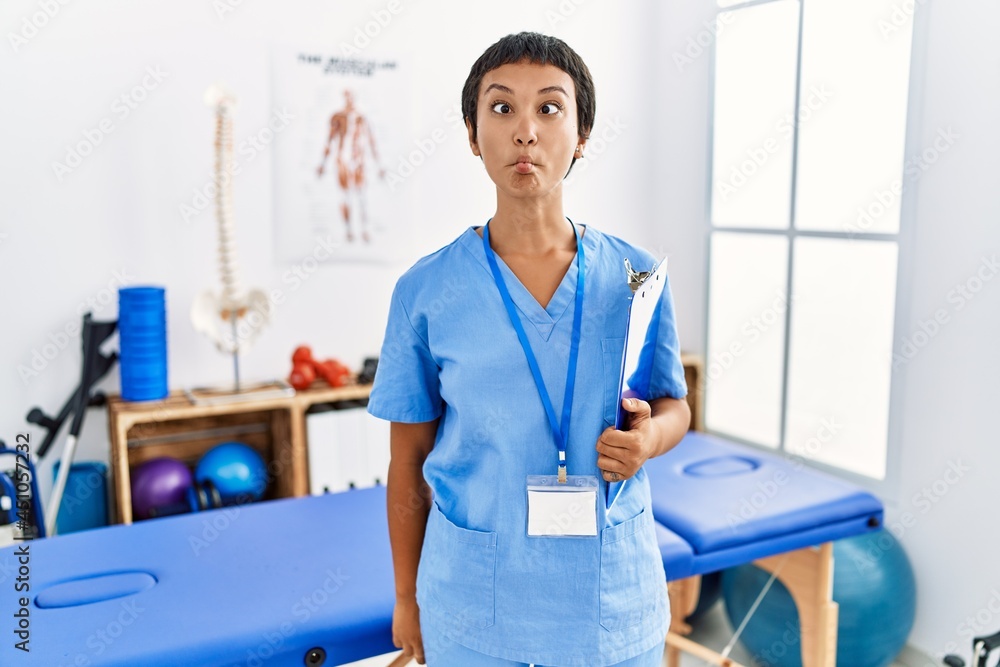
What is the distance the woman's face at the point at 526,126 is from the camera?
3.63ft

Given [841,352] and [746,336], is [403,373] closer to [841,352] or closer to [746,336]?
[841,352]

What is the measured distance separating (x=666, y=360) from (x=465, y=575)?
421 mm

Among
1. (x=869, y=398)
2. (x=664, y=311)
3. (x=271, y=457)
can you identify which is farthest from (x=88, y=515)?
(x=869, y=398)

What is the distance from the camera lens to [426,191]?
346 cm

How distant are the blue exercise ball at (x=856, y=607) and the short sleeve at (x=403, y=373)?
5.51ft

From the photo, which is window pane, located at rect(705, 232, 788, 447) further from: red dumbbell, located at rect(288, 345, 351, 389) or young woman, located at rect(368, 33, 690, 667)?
young woman, located at rect(368, 33, 690, 667)

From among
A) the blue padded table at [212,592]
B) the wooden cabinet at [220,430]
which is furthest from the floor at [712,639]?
the blue padded table at [212,592]

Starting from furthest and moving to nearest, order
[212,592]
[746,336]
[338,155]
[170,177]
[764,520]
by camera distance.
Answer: [746,336] → [338,155] → [170,177] → [764,520] → [212,592]

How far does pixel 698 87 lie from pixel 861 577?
81.5 inches

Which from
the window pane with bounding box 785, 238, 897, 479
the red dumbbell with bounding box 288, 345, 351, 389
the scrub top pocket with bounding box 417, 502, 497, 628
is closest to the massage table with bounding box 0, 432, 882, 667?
the scrub top pocket with bounding box 417, 502, 497, 628

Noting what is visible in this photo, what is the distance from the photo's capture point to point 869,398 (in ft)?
9.47

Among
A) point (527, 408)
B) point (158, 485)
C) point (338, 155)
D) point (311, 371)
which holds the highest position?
point (338, 155)

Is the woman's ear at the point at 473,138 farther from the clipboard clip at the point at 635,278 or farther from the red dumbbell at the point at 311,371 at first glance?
the red dumbbell at the point at 311,371

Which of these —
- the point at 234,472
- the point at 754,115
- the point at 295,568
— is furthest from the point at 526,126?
the point at 754,115
